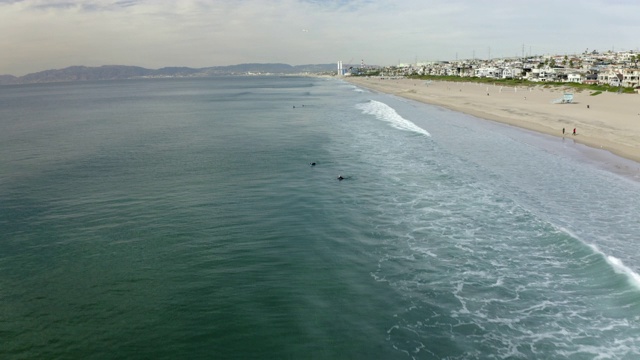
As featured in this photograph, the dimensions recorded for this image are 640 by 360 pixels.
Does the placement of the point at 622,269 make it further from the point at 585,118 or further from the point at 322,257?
the point at 585,118

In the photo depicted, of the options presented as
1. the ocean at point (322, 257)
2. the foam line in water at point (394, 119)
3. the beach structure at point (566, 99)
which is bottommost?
the ocean at point (322, 257)

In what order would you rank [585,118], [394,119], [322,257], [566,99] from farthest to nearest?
[566,99]
[394,119]
[585,118]
[322,257]

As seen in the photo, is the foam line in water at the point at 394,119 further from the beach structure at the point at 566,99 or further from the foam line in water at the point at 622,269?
the foam line in water at the point at 622,269

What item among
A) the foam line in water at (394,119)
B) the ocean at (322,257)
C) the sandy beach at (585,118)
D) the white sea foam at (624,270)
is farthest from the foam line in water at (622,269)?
the foam line in water at (394,119)

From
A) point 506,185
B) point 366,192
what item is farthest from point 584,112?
point 366,192

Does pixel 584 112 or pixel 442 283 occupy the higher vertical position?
pixel 584 112

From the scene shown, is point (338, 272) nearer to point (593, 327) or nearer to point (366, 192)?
point (593, 327)

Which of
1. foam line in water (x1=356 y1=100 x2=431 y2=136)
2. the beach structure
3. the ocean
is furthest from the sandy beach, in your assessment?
foam line in water (x1=356 y1=100 x2=431 y2=136)

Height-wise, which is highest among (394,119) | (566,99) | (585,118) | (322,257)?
(566,99)

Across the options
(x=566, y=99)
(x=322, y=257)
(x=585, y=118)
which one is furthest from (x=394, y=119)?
(x=322, y=257)
